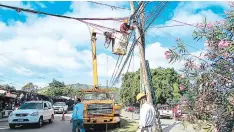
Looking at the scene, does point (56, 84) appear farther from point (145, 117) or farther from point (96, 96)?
point (145, 117)

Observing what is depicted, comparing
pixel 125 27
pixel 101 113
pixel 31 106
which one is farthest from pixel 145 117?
pixel 31 106

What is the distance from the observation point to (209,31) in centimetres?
647

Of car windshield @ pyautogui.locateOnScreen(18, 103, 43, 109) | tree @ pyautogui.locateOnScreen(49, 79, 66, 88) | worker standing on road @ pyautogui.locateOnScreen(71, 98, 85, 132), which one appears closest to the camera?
worker standing on road @ pyautogui.locateOnScreen(71, 98, 85, 132)

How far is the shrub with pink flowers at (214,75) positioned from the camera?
604 centimetres

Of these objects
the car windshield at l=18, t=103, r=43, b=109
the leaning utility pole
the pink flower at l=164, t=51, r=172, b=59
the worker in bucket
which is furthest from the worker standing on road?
the car windshield at l=18, t=103, r=43, b=109

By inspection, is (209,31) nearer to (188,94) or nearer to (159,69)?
(188,94)

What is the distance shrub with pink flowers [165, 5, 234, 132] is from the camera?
6.04 m

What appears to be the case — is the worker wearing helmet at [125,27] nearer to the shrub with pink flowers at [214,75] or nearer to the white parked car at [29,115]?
the shrub with pink flowers at [214,75]

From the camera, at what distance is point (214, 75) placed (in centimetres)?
626

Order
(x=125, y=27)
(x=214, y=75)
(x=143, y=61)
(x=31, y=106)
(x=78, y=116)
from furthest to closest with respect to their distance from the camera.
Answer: (x=31, y=106), (x=78, y=116), (x=125, y=27), (x=143, y=61), (x=214, y=75)

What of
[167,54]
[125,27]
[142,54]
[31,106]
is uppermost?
[125,27]

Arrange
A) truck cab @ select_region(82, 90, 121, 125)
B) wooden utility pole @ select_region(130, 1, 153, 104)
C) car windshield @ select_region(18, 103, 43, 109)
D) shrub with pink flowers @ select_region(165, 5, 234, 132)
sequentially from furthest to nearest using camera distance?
car windshield @ select_region(18, 103, 43, 109), truck cab @ select_region(82, 90, 121, 125), wooden utility pole @ select_region(130, 1, 153, 104), shrub with pink flowers @ select_region(165, 5, 234, 132)

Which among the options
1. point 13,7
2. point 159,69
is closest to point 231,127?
point 13,7

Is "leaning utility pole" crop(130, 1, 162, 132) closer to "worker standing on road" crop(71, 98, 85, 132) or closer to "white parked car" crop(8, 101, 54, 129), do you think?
"worker standing on road" crop(71, 98, 85, 132)
